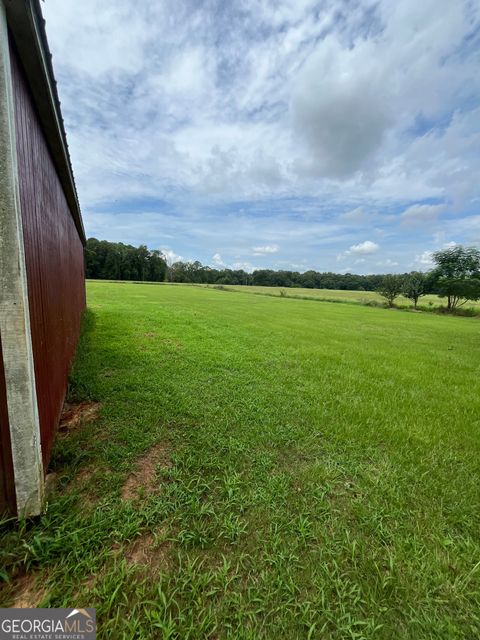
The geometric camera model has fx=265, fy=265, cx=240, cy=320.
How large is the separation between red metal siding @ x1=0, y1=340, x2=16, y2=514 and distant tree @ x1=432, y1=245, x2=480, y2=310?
3889cm

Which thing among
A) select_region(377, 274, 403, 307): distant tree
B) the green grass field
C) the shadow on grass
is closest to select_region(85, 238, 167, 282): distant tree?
the green grass field

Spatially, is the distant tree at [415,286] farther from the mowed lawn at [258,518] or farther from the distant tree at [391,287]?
the mowed lawn at [258,518]

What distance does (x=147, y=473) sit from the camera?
243cm

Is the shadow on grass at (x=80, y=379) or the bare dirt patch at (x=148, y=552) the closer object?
the bare dirt patch at (x=148, y=552)

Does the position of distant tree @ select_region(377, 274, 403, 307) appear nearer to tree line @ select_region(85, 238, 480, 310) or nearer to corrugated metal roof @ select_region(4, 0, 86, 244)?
tree line @ select_region(85, 238, 480, 310)

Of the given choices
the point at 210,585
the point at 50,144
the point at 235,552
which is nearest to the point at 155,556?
the point at 210,585

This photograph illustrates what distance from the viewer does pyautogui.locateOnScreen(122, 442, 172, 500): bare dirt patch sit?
2.19 meters

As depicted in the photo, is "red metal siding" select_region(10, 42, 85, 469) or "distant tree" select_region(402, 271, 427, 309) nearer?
"red metal siding" select_region(10, 42, 85, 469)

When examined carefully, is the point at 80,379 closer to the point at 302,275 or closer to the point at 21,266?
the point at 21,266

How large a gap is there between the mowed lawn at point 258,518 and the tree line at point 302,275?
34953 millimetres

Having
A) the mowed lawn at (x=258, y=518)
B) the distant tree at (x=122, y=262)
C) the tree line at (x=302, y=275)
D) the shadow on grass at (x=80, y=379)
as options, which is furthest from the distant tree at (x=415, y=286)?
the distant tree at (x=122, y=262)

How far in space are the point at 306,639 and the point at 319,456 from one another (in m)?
1.59

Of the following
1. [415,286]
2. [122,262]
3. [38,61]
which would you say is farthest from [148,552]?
[122,262]

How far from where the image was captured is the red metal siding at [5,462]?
170cm
